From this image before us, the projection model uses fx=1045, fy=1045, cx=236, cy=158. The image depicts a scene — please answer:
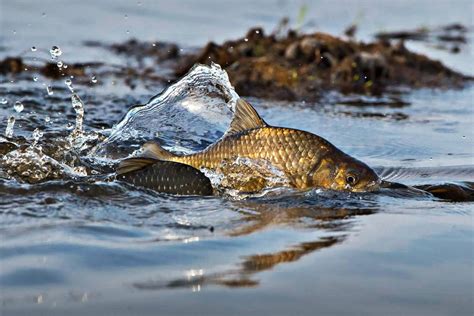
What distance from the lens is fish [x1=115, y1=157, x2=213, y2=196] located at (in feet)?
19.0

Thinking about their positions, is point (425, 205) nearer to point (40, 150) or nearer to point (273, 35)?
point (40, 150)

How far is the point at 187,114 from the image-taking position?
795 cm

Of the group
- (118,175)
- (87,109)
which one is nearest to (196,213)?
(118,175)

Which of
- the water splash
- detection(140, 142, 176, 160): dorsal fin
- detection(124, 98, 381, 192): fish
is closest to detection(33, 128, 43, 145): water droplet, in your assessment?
the water splash

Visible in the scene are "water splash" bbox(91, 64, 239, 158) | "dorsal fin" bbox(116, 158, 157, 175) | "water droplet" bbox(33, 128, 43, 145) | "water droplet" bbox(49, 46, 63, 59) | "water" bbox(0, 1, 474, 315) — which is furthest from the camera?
"water droplet" bbox(49, 46, 63, 59)

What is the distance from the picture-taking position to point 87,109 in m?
9.02

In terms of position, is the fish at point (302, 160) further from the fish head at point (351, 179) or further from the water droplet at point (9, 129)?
the water droplet at point (9, 129)

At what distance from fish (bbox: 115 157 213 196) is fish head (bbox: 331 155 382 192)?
74cm

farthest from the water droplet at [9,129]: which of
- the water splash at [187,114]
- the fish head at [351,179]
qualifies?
the fish head at [351,179]

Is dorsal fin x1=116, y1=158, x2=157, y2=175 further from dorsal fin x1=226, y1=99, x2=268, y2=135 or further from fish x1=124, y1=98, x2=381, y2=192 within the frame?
dorsal fin x1=226, y1=99, x2=268, y2=135

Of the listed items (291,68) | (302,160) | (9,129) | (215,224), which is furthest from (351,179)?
(291,68)

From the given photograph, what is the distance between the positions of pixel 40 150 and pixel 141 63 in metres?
5.68

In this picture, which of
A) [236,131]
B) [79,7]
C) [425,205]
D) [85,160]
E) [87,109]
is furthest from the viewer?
[79,7]

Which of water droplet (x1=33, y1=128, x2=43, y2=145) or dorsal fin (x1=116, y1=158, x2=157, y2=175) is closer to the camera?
dorsal fin (x1=116, y1=158, x2=157, y2=175)
